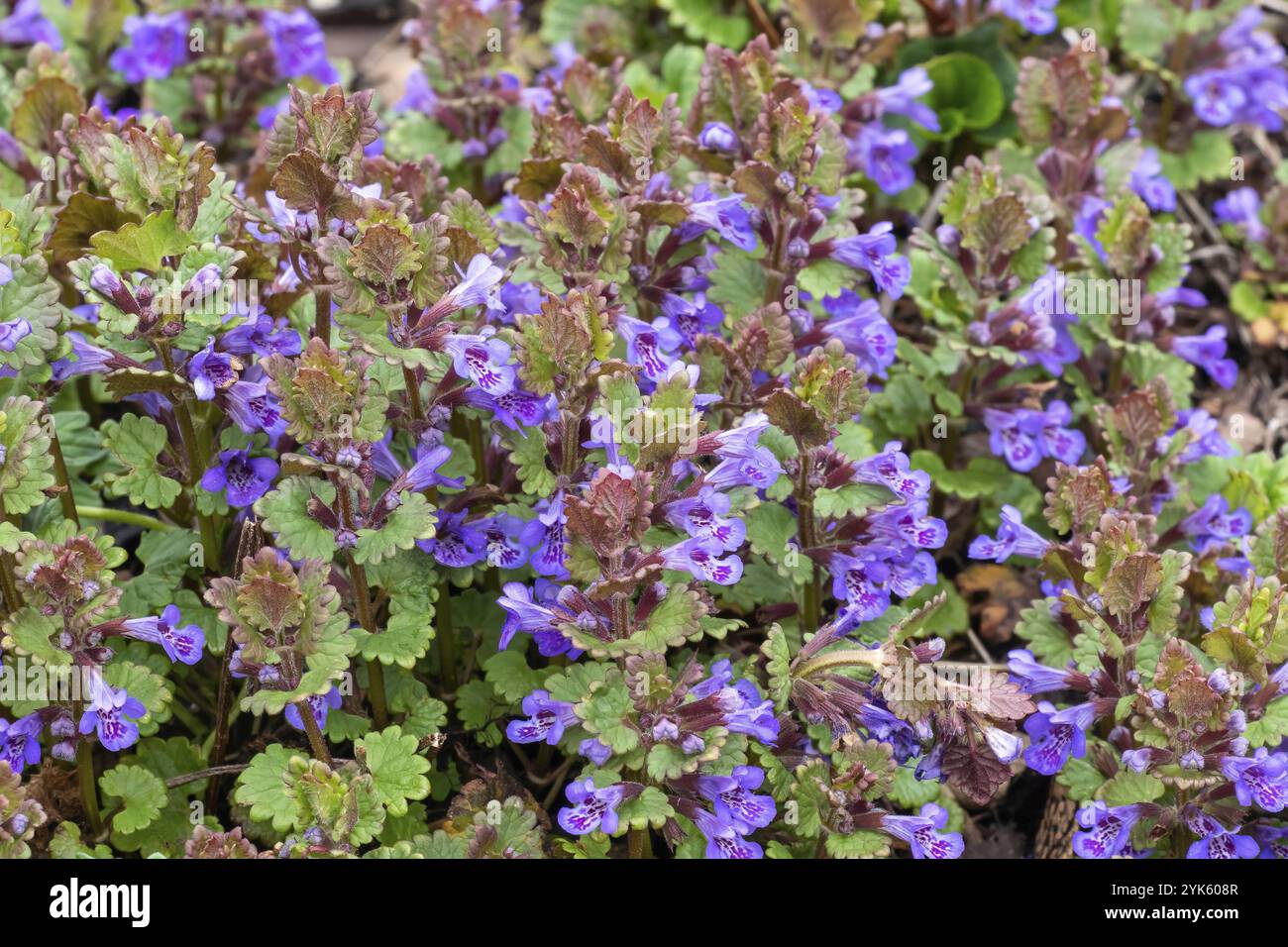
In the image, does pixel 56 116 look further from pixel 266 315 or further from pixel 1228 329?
pixel 1228 329

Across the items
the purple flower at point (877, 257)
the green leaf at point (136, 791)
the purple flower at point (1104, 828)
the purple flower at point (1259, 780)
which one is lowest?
the green leaf at point (136, 791)

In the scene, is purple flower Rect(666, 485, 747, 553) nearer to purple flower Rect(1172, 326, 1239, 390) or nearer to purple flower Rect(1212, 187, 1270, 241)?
purple flower Rect(1172, 326, 1239, 390)

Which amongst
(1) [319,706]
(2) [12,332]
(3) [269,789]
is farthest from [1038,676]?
(2) [12,332]

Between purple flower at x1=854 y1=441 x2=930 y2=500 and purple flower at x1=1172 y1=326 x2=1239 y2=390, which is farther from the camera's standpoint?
purple flower at x1=1172 y1=326 x2=1239 y2=390

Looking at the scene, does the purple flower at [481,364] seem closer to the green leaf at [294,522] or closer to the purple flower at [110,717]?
the green leaf at [294,522]

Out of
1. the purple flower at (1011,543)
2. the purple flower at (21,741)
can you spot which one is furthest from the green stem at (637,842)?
the purple flower at (21,741)

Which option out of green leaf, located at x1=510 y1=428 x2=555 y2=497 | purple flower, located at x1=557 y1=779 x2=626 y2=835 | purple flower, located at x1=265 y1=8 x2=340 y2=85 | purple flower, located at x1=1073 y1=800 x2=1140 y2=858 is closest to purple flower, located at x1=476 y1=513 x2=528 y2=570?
green leaf, located at x1=510 y1=428 x2=555 y2=497
